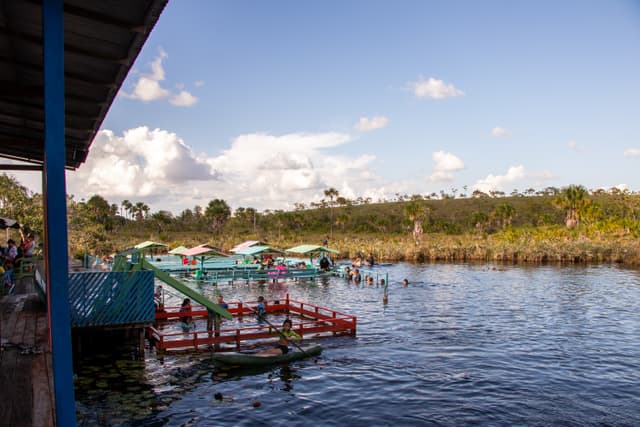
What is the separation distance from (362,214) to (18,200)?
107m

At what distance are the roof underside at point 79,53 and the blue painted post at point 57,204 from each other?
1.91 ft

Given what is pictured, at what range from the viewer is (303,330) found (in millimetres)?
21234

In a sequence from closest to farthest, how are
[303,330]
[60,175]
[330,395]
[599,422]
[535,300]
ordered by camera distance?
1. [60,175]
2. [599,422]
3. [330,395]
4. [303,330]
5. [535,300]

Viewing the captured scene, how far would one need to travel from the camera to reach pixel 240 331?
2044 centimetres

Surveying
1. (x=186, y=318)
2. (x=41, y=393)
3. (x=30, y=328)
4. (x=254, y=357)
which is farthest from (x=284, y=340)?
(x=41, y=393)

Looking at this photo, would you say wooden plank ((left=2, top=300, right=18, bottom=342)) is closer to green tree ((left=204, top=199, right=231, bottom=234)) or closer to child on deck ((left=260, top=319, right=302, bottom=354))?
child on deck ((left=260, top=319, right=302, bottom=354))

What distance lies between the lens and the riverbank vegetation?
5631 centimetres

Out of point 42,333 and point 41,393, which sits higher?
point 42,333

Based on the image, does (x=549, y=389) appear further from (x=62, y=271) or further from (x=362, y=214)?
(x=362, y=214)

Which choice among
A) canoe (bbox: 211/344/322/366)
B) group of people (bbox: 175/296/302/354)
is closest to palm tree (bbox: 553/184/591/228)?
group of people (bbox: 175/296/302/354)

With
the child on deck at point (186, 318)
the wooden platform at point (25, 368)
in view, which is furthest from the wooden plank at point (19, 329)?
the child on deck at point (186, 318)

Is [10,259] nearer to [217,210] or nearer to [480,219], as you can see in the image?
[217,210]

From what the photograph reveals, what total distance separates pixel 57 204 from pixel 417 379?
13736 millimetres

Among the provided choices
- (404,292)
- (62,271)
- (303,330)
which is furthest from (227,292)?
(62,271)
